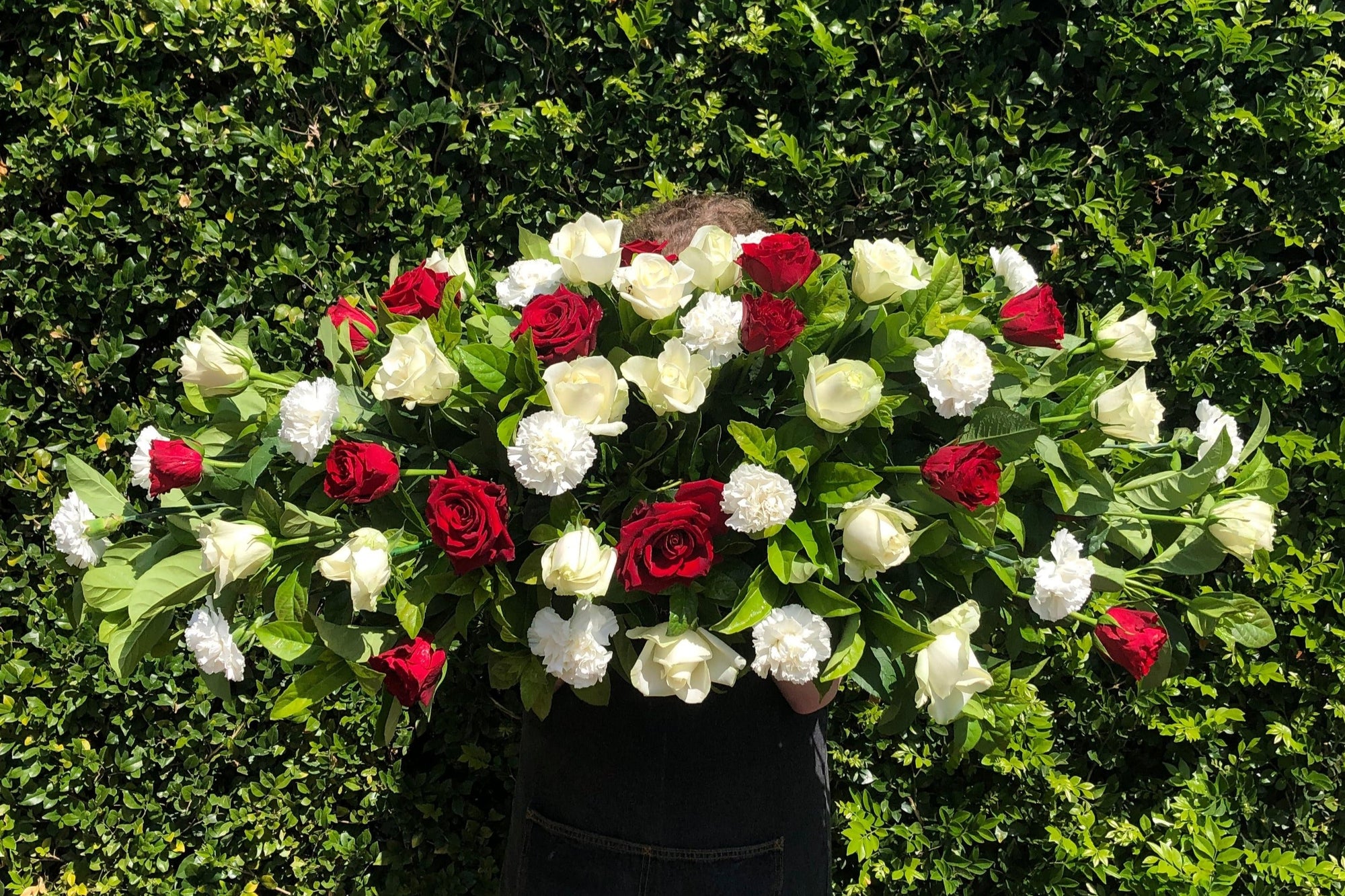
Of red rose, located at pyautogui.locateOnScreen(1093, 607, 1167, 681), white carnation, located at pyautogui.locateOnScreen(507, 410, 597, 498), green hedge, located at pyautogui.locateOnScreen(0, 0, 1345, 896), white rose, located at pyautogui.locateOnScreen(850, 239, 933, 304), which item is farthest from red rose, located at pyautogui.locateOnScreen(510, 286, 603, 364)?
green hedge, located at pyautogui.locateOnScreen(0, 0, 1345, 896)

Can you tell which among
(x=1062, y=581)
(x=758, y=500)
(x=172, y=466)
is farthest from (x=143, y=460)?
(x=1062, y=581)

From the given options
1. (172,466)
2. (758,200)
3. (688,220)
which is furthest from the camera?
(758,200)

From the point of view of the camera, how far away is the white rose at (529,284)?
1.34 metres

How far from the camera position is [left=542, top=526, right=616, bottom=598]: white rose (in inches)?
41.2

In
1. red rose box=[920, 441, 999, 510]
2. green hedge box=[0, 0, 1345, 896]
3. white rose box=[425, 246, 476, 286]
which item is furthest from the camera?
green hedge box=[0, 0, 1345, 896]

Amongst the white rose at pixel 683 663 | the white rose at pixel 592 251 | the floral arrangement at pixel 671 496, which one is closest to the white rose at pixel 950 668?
the floral arrangement at pixel 671 496

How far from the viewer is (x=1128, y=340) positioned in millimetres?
1360

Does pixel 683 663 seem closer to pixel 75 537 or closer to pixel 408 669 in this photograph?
pixel 408 669

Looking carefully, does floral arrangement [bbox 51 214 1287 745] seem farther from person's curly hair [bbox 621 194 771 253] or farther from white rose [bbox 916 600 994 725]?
person's curly hair [bbox 621 194 771 253]

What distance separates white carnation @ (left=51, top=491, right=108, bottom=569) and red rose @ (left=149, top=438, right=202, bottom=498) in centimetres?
17

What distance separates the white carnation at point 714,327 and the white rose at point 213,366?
24.1 inches

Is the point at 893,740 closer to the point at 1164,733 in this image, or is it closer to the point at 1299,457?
the point at 1164,733

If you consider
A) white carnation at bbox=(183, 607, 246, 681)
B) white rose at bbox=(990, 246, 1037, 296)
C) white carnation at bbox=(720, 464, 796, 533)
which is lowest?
white carnation at bbox=(183, 607, 246, 681)

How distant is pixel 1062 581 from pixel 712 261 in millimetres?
612
